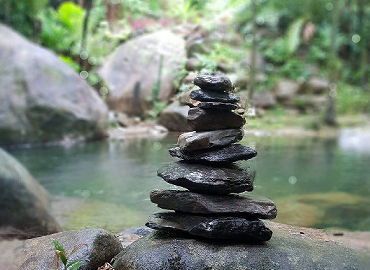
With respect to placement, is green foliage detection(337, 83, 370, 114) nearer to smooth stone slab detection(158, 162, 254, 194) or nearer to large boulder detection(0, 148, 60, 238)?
large boulder detection(0, 148, 60, 238)

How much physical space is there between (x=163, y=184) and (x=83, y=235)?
682 millimetres

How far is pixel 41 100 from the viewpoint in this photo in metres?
9.16

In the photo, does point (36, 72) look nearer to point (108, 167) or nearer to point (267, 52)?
point (108, 167)

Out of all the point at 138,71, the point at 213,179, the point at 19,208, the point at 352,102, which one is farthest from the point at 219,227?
the point at 352,102

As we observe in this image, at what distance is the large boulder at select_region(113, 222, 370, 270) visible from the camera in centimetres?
284

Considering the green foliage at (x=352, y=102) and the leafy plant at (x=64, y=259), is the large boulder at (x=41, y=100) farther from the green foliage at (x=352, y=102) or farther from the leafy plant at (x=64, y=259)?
the green foliage at (x=352, y=102)

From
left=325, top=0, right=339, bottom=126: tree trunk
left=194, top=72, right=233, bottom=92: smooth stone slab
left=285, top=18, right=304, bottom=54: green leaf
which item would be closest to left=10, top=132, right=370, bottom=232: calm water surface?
left=194, top=72, right=233, bottom=92: smooth stone slab

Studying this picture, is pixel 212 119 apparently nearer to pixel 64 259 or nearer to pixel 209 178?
pixel 209 178

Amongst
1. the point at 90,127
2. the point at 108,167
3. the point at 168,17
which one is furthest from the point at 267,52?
the point at 108,167

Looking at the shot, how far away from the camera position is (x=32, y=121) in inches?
350

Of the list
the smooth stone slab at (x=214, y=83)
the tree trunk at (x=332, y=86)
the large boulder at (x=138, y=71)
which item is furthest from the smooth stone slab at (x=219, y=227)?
the tree trunk at (x=332, y=86)

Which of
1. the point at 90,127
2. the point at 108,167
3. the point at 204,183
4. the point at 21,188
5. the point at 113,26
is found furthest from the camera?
the point at 113,26

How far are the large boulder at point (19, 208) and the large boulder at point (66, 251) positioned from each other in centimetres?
69

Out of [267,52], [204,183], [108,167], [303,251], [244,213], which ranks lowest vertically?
[108,167]
